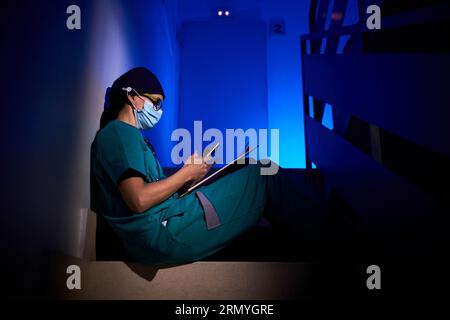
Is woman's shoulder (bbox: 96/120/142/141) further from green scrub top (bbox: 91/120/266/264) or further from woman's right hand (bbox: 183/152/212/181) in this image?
woman's right hand (bbox: 183/152/212/181)

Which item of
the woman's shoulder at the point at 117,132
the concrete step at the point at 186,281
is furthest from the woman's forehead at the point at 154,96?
the concrete step at the point at 186,281

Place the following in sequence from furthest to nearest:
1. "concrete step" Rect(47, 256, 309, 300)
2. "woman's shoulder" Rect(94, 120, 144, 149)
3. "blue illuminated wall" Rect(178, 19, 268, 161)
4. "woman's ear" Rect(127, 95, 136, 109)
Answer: "blue illuminated wall" Rect(178, 19, 268, 161) < "woman's ear" Rect(127, 95, 136, 109) < "woman's shoulder" Rect(94, 120, 144, 149) < "concrete step" Rect(47, 256, 309, 300)

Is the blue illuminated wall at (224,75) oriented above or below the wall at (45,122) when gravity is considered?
above

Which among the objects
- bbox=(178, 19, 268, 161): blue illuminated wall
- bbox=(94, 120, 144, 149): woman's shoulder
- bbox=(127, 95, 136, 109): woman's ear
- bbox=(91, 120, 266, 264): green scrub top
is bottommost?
bbox=(91, 120, 266, 264): green scrub top

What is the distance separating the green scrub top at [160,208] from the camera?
118 cm

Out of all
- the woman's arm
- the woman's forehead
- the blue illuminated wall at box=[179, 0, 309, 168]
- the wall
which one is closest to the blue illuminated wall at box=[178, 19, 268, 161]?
the blue illuminated wall at box=[179, 0, 309, 168]

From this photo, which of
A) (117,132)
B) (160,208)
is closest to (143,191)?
(160,208)

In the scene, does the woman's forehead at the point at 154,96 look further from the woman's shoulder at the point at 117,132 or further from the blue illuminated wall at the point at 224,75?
the blue illuminated wall at the point at 224,75

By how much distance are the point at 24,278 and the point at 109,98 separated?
789 mm

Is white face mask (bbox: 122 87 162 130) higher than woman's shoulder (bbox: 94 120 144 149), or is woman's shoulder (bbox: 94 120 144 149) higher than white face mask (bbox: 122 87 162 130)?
white face mask (bbox: 122 87 162 130)

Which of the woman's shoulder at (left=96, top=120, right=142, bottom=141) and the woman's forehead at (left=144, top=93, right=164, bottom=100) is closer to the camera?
the woman's shoulder at (left=96, top=120, right=142, bottom=141)

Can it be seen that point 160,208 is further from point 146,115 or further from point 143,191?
point 146,115

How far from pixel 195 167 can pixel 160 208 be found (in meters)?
0.20

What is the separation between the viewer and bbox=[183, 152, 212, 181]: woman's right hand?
1295 millimetres
